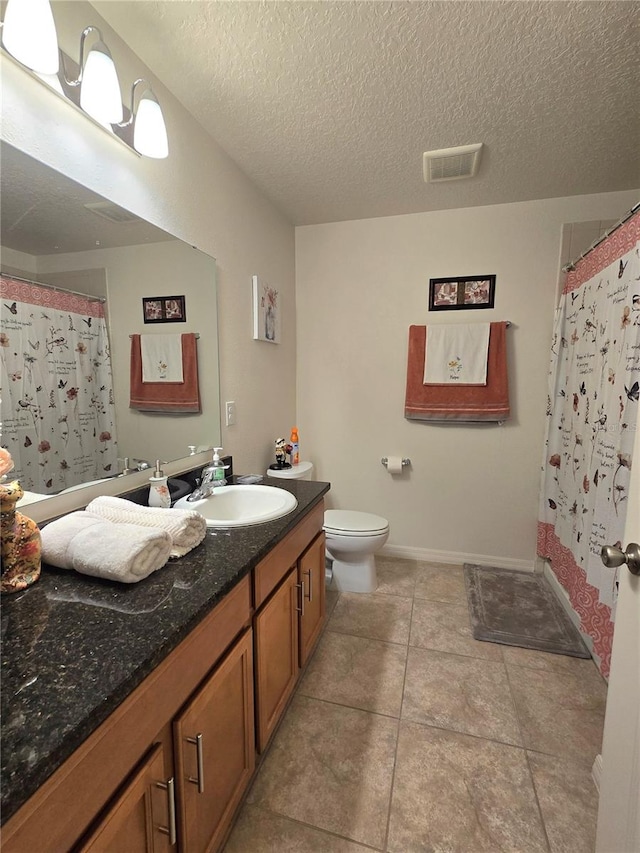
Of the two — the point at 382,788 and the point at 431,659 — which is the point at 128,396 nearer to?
the point at 382,788

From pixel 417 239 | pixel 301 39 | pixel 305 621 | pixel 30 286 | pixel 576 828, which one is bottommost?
pixel 576 828

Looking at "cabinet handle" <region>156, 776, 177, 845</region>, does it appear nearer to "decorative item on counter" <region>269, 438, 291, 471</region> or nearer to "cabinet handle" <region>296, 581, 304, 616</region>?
"cabinet handle" <region>296, 581, 304, 616</region>

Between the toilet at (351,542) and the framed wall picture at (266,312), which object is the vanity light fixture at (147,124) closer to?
the framed wall picture at (266,312)

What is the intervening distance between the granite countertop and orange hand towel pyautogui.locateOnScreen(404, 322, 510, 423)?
1.75m

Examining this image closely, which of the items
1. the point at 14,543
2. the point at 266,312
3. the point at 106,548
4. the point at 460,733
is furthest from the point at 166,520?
the point at 266,312

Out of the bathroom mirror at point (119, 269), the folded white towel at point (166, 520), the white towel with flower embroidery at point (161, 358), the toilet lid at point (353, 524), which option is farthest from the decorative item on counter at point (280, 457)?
the folded white towel at point (166, 520)

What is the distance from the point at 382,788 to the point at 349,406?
6.52 ft

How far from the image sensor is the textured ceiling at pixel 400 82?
114 centimetres

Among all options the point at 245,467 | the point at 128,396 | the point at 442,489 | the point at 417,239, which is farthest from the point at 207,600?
the point at 417,239

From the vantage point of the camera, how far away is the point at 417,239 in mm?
2449

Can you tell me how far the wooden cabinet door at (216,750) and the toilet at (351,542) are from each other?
3.66 ft

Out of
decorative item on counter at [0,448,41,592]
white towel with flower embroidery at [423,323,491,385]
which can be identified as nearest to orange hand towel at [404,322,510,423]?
white towel with flower embroidery at [423,323,491,385]

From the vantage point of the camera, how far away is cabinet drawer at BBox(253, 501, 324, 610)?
111 centimetres

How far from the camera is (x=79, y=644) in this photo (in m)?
0.66
